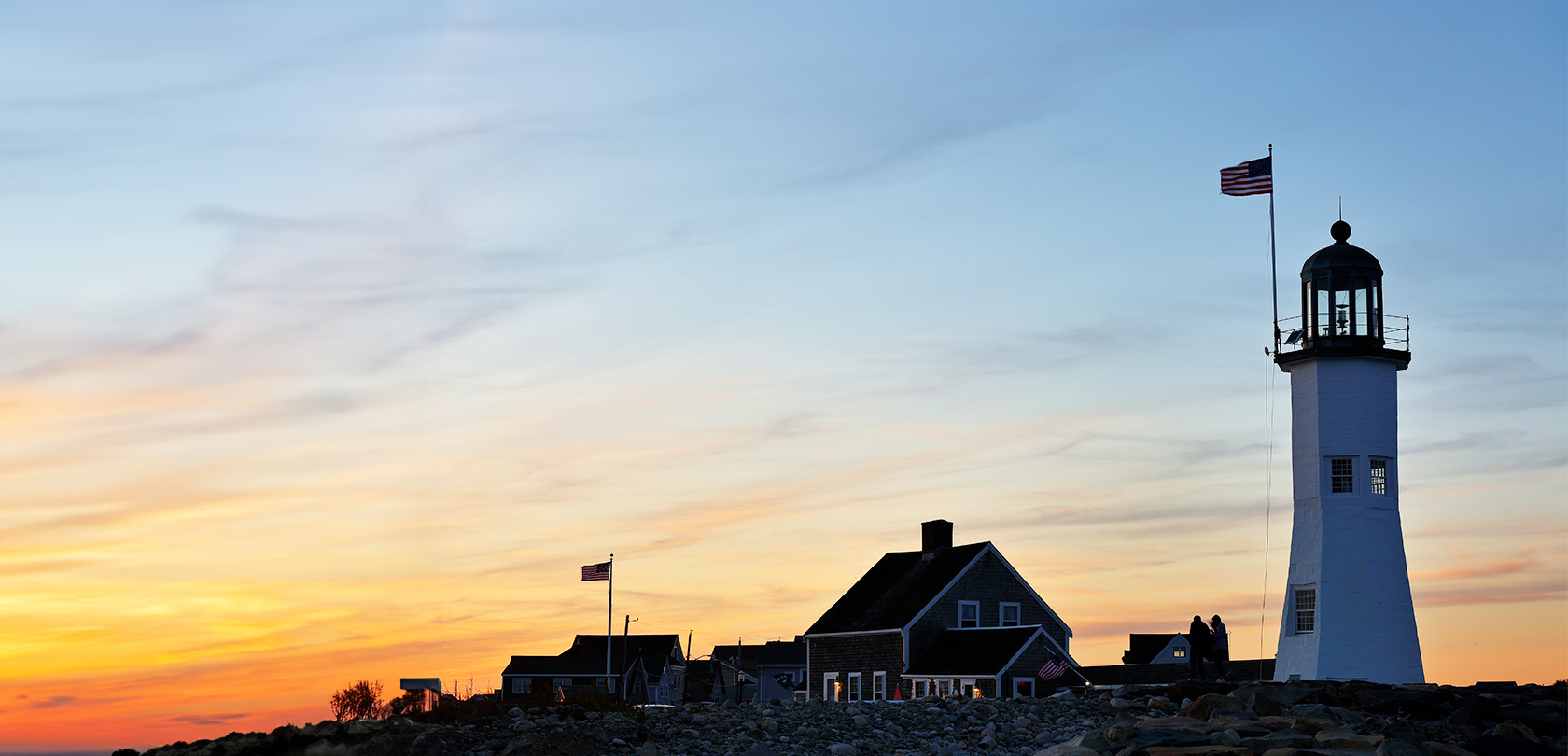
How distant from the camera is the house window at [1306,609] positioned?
112 ft

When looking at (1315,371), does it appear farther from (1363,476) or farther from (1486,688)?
(1486,688)

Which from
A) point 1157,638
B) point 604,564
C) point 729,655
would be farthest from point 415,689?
point 729,655

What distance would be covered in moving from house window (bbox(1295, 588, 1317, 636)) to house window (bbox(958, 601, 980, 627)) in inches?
583

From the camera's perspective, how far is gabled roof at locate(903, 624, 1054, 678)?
1700 inches

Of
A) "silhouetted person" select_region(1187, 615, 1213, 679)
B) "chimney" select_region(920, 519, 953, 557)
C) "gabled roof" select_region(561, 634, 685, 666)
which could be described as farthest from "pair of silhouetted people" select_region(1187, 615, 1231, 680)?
"gabled roof" select_region(561, 634, 685, 666)

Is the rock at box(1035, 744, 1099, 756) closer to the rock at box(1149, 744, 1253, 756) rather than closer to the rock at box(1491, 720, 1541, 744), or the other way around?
the rock at box(1149, 744, 1253, 756)

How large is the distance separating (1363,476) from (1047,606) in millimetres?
16451

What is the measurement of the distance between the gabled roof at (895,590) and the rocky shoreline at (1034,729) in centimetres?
1696

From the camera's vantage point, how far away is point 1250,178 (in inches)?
1420

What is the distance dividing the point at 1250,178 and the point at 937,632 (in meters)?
18.3

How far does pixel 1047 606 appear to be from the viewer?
161ft

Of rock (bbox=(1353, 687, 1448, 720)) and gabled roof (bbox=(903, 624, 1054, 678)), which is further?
gabled roof (bbox=(903, 624, 1054, 678))

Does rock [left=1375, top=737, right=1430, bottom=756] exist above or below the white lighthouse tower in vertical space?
below

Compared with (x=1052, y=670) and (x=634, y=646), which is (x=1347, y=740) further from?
(x=634, y=646)
